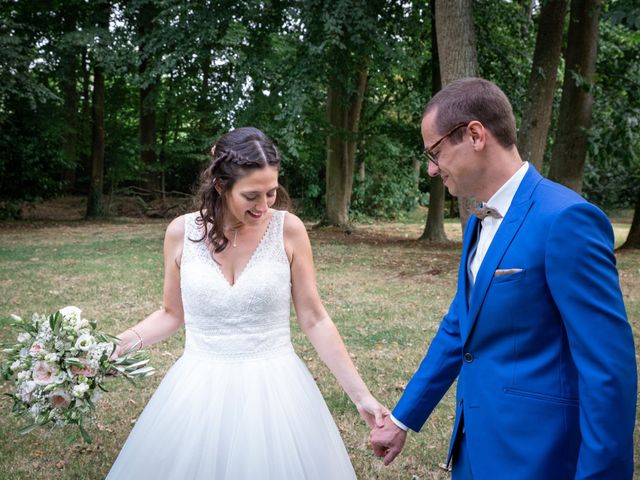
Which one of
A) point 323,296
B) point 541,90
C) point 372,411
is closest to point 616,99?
point 541,90

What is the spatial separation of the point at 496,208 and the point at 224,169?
4.22 ft

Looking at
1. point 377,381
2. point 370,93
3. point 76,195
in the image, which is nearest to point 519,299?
Answer: point 377,381

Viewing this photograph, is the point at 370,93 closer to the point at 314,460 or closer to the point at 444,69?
the point at 444,69

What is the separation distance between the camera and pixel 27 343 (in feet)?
8.69

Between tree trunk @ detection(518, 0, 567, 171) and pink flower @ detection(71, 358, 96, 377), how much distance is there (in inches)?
415

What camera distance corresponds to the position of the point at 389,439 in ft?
8.45

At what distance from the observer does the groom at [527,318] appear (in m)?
1.70

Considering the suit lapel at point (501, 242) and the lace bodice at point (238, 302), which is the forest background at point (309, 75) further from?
the suit lapel at point (501, 242)

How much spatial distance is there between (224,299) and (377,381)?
344cm

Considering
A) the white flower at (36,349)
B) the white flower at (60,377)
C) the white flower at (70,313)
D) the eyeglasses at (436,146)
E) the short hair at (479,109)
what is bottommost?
the white flower at (60,377)

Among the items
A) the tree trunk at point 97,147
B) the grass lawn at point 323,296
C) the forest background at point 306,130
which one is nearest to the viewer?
the grass lawn at point 323,296

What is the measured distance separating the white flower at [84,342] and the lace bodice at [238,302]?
458mm

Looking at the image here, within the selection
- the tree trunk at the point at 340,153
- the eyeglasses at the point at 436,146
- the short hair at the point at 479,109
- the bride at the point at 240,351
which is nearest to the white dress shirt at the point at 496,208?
the short hair at the point at 479,109

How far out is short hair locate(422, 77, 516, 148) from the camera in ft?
6.61
